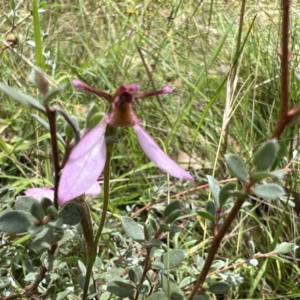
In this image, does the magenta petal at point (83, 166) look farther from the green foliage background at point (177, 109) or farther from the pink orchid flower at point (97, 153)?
the green foliage background at point (177, 109)

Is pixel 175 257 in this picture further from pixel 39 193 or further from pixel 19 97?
pixel 19 97

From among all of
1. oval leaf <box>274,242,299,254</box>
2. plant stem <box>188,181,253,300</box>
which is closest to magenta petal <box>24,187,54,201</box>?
plant stem <box>188,181,253,300</box>

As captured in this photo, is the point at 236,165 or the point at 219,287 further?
the point at 219,287

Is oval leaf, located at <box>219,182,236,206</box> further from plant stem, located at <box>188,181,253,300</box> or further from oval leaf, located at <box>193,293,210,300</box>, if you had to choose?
oval leaf, located at <box>193,293,210,300</box>

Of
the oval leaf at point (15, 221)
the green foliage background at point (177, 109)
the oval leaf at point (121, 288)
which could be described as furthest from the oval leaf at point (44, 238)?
the green foliage background at point (177, 109)

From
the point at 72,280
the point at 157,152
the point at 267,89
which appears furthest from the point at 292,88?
the point at 157,152

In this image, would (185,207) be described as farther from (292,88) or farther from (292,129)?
(292,88)

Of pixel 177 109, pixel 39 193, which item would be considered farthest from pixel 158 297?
pixel 177 109

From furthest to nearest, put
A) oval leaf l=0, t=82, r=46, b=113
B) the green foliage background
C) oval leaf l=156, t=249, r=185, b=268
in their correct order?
the green foliage background
oval leaf l=156, t=249, r=185, b=268
oval leaf l=0, t=82, r=46, b=113
